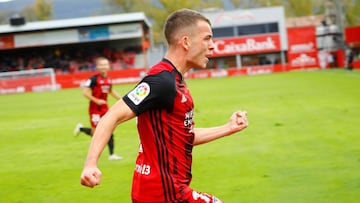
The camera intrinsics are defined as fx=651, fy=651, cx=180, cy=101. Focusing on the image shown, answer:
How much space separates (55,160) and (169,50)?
9539 millimetres

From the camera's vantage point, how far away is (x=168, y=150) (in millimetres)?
4105

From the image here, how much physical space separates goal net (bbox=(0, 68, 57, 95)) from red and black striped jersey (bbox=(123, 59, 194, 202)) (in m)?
51.4

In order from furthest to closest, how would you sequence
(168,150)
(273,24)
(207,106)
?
(273,24)
(207,106)
(168,150)

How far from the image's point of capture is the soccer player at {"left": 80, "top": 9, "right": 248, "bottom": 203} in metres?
3.90

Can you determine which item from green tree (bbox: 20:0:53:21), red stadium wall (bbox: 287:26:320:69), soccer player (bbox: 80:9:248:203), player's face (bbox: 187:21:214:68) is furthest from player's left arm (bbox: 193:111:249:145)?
green tree (bbox: 20:0:53:21)

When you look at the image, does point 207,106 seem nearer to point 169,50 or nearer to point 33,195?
point 33,195

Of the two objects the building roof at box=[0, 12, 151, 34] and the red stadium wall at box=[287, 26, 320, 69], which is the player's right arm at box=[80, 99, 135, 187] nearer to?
the red stadium wall at box=[287, 26, 320, 69]

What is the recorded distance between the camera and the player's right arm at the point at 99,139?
360 centimetres

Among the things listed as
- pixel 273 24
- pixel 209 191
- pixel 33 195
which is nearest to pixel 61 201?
pixel 33 195

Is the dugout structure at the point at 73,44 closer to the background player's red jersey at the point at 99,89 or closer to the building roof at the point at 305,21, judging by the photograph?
the building roof at the point at 305,21

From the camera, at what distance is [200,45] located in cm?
423

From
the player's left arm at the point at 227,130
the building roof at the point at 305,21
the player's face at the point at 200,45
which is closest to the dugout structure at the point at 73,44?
the building roof at the point at 305,21

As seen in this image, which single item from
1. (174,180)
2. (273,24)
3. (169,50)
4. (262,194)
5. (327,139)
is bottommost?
(273,24)

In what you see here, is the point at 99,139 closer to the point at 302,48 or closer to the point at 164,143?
the point at 164,143
